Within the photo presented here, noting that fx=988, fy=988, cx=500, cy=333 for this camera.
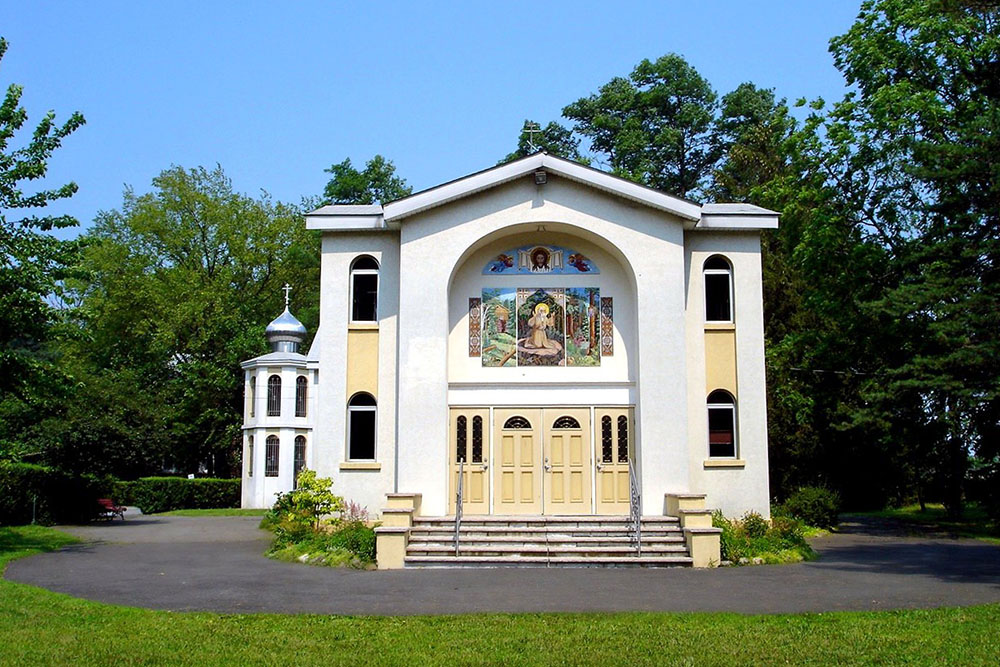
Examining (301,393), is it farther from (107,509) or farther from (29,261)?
(29,261)

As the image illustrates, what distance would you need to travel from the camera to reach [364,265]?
21.5 metres

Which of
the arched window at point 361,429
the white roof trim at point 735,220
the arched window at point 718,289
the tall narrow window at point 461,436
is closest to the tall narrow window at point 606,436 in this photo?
the tall narrow window at point 461,436

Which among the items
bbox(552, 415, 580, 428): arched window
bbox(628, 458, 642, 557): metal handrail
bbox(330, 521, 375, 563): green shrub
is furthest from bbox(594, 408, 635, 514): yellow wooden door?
bbox(330, 521, 375, 563): green shrub

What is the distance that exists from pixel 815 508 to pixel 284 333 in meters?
25.2

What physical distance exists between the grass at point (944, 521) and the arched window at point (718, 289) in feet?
26.7

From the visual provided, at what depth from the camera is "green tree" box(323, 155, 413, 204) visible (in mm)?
53719

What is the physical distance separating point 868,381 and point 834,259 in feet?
11.7

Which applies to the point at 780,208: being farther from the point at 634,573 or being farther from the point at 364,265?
the point at 634,573

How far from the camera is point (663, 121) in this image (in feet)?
156

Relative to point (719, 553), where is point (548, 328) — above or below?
above

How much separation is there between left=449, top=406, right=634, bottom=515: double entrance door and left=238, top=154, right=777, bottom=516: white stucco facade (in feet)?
0.16

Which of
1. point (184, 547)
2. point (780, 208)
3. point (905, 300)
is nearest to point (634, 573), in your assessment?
point (905, 300)

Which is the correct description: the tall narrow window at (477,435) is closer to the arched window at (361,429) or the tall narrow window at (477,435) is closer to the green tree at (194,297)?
the arched window at (361,429)

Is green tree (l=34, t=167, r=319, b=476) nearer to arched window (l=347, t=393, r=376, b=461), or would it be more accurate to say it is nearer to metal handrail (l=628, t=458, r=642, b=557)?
arched window (l=347, t=393, r=376, b=461)
